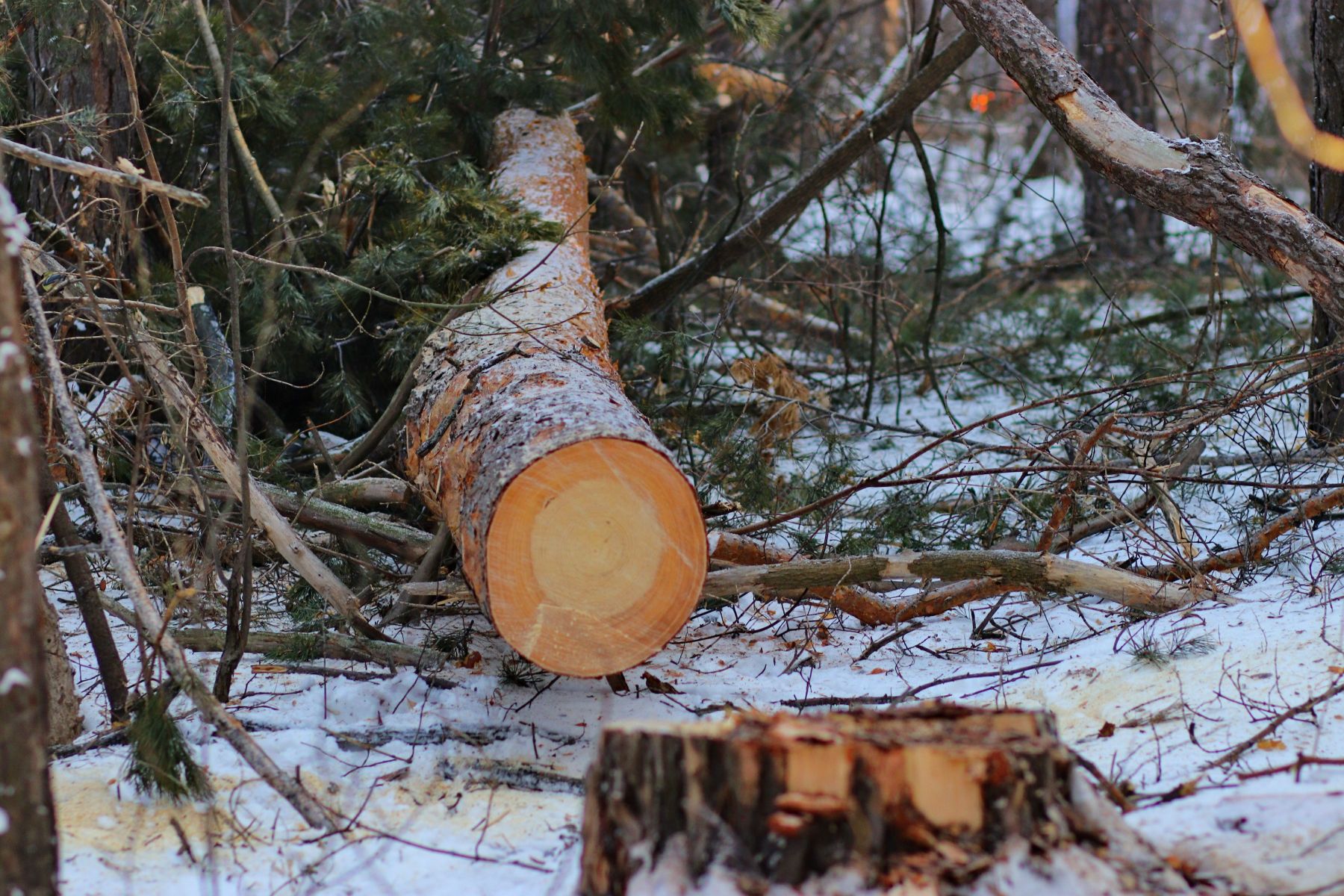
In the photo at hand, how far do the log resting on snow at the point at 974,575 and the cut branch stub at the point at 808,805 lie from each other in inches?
58.6

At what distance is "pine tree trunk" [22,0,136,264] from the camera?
12.9 ft

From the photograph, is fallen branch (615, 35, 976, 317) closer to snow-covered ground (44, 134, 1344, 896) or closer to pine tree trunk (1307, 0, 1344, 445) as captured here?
pine tree trunk (1307, 0, 1344, 445)

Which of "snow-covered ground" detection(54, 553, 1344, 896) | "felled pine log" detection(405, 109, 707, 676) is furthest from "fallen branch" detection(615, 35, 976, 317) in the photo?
"felled pine log" detection(405, 109, 707, 676)

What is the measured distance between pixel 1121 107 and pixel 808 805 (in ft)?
23.9

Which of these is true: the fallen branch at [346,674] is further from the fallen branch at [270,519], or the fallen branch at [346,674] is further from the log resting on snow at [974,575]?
the log resting on snow at [974,575]

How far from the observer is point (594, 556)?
2455 millimetres

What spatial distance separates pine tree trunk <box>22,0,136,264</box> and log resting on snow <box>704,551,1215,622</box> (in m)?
2.62

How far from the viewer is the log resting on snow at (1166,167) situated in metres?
2.88

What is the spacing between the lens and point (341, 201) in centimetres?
396

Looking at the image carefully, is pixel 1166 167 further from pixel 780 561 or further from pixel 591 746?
pixel 591 746

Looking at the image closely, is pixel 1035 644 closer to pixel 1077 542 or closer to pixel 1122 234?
pixel 1077 542

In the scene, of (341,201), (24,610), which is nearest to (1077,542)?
(341,201)

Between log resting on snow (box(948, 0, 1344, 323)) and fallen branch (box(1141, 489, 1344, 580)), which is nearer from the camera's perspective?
log resting on snow (box(948, 0, 1344, 323))

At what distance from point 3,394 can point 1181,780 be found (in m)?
2.16
